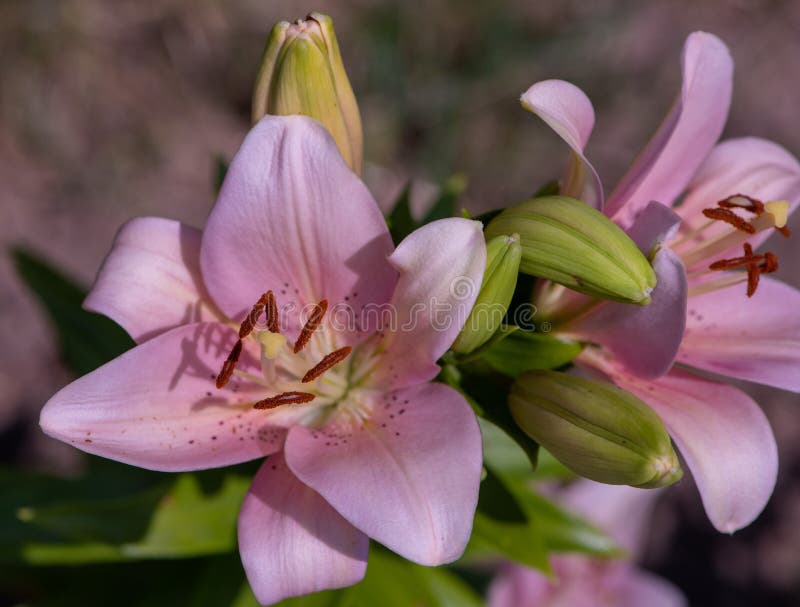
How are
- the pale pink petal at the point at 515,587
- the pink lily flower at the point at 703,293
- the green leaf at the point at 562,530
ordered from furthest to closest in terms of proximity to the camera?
the pale pink petal at the point at 515,587 < the green leaf at the point at 562,530 < the pink lily flower at the point at 703,293

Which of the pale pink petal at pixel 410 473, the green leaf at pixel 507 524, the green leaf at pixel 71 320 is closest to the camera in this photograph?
the pale pink petal at pixel 410 473

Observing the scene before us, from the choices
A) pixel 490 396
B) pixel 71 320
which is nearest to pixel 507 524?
pixel 490 396

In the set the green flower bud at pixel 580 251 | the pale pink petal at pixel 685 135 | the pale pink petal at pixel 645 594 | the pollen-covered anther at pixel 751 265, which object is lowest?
the pale pink petal at pixel 645 594

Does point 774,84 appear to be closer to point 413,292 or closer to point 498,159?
point 498,159

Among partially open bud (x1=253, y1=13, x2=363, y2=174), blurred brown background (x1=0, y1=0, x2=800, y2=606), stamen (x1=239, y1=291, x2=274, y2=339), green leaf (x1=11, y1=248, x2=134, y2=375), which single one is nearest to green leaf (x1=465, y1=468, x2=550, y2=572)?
stamen (x1=239, y1=291, x2=274, y2=339)

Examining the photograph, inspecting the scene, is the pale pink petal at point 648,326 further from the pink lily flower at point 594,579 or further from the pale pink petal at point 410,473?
the pink lily flower at point 594,579

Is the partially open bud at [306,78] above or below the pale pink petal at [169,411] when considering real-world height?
above

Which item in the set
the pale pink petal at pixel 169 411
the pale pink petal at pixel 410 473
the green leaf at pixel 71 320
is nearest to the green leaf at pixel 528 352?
the pale pink petal at pixel 410 473
